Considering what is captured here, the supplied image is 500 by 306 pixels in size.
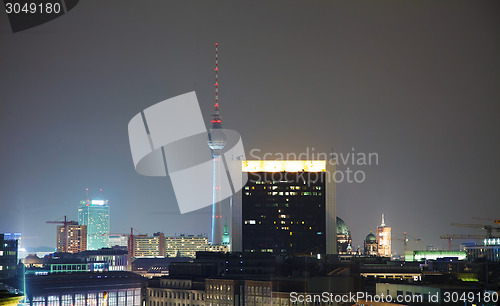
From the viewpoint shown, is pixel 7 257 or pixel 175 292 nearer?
pixel 175 292

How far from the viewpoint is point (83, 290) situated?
166 m

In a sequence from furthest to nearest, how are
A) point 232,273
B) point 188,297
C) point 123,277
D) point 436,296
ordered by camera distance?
point 123,277
point 232,273
point 188,297
point 436,296

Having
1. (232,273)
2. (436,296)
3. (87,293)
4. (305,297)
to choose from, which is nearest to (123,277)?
(87,293)

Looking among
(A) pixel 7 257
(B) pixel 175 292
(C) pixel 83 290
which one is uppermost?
(A) pixel 7 257

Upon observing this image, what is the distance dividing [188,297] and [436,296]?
6542 cm

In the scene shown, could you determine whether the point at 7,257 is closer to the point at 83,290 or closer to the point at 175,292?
the point at 83,290

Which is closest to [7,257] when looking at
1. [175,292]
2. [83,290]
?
[83,290]

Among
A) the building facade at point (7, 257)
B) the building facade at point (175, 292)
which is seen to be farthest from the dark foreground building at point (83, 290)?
the building facade at point (175, 292)

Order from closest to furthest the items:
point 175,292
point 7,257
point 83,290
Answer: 1. point 175,292
2. point 7,257
3. point 83,290

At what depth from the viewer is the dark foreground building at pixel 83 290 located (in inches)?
6225

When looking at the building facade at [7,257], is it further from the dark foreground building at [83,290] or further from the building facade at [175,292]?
the building facade at [175,292]

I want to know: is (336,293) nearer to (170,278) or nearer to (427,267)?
(170,278)

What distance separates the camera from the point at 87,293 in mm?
165875

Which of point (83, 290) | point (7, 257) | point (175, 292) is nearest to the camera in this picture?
point (175, 292)
